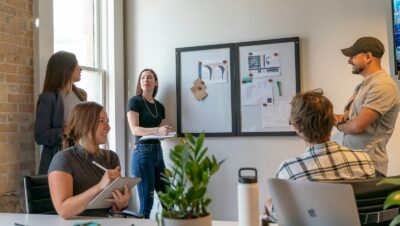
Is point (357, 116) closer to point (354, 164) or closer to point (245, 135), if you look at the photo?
→ point (354, 164)

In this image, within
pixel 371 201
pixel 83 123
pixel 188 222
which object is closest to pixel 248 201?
pixel 188 222

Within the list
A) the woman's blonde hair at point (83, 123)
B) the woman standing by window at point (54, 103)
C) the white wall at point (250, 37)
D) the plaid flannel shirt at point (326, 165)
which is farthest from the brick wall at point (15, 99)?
the plaid flannel shirt at point (326, 165)

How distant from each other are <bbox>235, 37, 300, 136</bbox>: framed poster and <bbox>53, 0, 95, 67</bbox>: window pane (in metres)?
1.47

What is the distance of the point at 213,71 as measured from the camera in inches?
161

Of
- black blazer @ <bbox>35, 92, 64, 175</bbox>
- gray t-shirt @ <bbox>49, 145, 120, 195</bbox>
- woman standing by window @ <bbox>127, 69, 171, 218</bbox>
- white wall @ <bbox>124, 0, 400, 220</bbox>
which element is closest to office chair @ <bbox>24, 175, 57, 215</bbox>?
gray t-shirt @ <bbox>49, 145, 120, 195</bbox>

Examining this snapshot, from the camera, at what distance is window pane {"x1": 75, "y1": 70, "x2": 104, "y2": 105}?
415cm

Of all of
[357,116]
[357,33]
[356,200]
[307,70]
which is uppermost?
[357,33]

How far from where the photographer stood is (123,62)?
4.45m

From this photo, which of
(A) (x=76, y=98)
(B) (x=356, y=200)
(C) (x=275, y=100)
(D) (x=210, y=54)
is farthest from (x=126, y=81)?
(B) (x=356, y=200)

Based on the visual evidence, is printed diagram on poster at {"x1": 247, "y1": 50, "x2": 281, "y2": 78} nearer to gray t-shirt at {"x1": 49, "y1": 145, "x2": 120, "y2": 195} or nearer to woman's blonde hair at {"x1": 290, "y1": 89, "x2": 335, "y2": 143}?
woman's blonde hair at {"x1": 290, "y1": 89, "x2": 335, "y2": 143}

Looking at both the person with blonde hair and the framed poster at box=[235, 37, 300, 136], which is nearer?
the person with blonde hair

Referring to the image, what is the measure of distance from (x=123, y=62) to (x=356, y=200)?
135 inches

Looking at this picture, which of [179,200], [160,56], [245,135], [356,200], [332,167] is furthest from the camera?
[160,56]

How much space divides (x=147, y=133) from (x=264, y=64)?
1.24m
